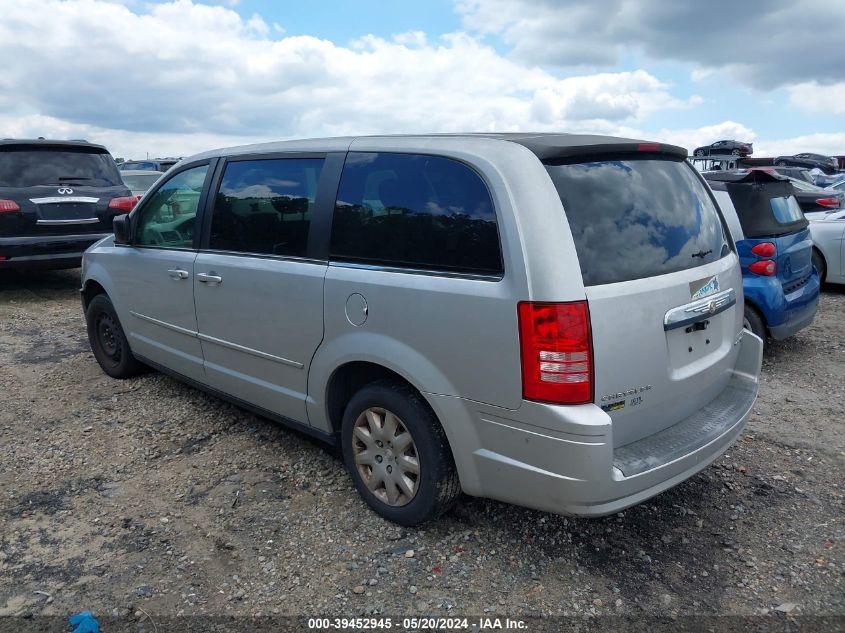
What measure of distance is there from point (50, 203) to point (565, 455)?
7631mm

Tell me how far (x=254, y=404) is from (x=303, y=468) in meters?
0.47

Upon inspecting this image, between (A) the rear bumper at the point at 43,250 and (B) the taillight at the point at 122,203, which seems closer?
(A) the rear bumper at the point at 43,250

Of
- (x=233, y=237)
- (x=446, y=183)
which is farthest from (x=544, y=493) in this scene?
(x=233, y=237)

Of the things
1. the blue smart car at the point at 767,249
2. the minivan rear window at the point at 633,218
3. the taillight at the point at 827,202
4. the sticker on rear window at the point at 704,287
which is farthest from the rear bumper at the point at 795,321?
the taillight at the point at 827,202

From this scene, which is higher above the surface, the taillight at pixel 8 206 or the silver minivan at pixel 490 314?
the taillight at pixel 8 206

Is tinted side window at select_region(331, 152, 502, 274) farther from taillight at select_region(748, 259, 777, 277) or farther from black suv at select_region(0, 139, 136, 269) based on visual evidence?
black suv at select_region(0, 139, 136, 269)

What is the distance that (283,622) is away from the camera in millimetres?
2646

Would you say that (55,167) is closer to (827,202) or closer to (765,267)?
(765,267)

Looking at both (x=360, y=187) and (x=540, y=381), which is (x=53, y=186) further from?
(x=540, y=381)

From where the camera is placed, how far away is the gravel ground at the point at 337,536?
2758 mm

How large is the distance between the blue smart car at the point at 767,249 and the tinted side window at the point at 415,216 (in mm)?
3170

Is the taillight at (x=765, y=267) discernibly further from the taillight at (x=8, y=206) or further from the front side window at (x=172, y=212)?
the taillight at (x=8, y=206)

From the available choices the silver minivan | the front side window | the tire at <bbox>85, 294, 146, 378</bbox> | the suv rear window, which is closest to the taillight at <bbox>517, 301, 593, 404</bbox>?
the silver minivan

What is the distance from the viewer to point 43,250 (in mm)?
7977
